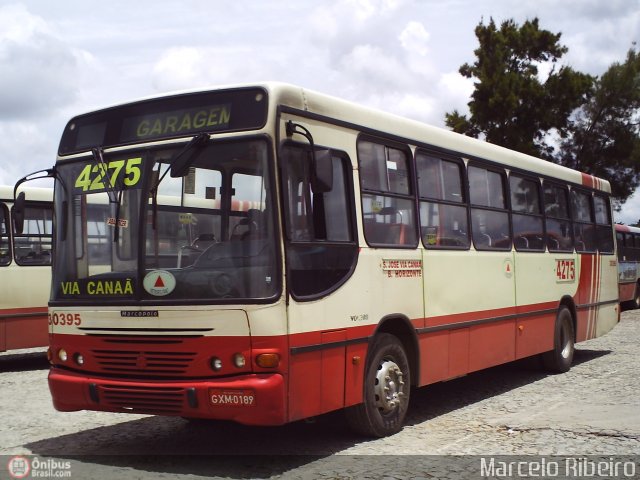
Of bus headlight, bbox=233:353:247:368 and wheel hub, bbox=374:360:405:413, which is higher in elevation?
bus headlight, bbox=233:353:247:368

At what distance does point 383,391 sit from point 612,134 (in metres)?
29.0

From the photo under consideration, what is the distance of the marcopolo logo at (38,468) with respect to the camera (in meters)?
6.40

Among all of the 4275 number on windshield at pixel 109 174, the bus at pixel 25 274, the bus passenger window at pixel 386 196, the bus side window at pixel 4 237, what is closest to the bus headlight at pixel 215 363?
the 4275 number on windshield at pixel 109 174

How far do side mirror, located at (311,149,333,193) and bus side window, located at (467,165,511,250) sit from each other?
133 inches

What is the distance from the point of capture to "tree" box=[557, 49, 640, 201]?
33.3 metres

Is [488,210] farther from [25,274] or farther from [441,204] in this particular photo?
[25,274]

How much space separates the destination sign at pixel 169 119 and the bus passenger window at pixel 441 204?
2513 millimetres

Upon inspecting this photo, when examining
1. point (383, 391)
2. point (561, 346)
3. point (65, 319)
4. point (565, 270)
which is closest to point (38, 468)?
point (65, 319)

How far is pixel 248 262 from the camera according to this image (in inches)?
252

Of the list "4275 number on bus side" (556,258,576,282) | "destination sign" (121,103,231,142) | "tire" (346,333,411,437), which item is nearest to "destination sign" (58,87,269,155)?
"destination sign" (121,103,231,142)

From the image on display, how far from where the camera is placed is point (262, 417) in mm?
6211

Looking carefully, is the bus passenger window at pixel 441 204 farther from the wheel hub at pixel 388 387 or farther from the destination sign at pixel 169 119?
the destination sign at pixel 169 119

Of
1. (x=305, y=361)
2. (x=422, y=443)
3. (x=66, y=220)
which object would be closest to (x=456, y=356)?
(x=422, y=443)

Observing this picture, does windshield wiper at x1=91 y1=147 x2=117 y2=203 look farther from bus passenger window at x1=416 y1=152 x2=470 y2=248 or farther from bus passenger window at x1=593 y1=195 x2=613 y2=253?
bus passenger window at x1=593 y1=195 x2=613 y2=253
